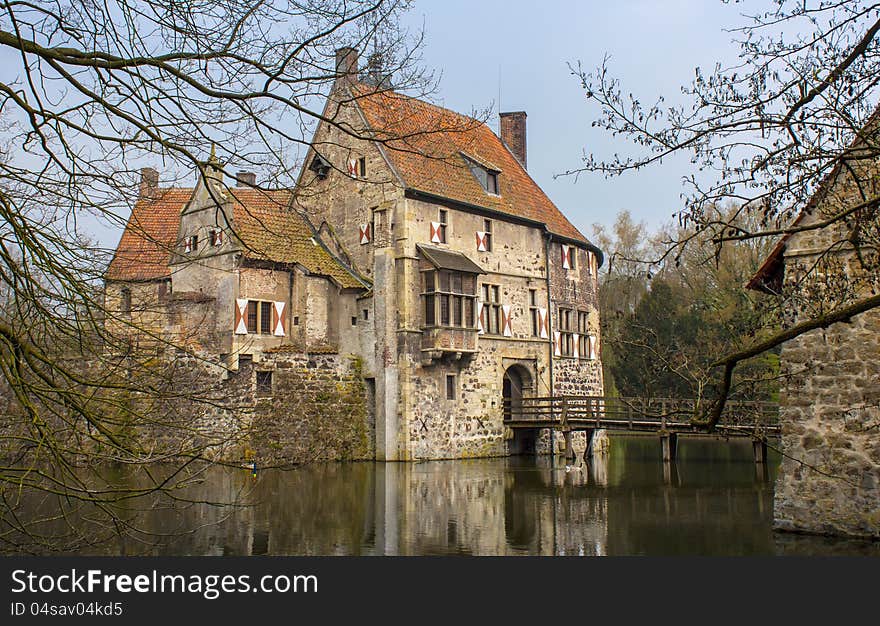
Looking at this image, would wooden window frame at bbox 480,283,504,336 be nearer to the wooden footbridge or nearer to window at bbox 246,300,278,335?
the wooden footbridge

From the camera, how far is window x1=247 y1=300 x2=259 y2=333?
80.8 ft

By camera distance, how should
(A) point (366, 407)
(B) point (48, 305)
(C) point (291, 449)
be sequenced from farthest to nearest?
(A) point (366, 407), (C) point (291, 449), (B) point (48, 305)

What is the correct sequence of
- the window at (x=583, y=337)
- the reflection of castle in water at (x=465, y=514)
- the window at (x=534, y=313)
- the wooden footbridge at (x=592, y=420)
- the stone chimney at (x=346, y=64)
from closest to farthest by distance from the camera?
1. the stone chimney at (x=346, y=64)
2. the reflection of castle in water at (x=465, y=514)
3. the wooden footbridge at (x=592, y=420)
4. the window at (x=534, y=313)
5. the window at (x=583, y=337)

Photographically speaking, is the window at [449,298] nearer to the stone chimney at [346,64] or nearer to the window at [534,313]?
the window at [534,313]

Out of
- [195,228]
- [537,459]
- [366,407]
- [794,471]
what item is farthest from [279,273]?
[794,471]

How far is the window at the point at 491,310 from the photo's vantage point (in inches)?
1151

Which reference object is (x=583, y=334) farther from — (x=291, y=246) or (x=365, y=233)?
(x=291, y=246)

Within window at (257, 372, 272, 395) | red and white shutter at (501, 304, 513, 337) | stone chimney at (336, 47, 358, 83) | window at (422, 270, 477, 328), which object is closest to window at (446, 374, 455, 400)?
window at (422, 270, 477, 328)

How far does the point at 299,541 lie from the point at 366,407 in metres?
14.9

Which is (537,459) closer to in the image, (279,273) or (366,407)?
(366,407)

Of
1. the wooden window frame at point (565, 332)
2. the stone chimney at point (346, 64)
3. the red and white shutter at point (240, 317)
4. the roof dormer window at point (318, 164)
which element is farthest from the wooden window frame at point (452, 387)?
the stone chimney at point (346, 64)

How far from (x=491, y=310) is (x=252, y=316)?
27.9 ft

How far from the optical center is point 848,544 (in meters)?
11.0

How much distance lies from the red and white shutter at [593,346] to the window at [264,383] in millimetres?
14297
